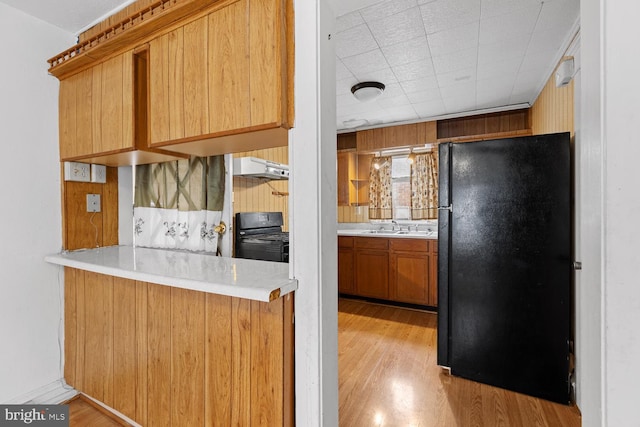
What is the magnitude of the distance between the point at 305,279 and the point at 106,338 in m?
1.49

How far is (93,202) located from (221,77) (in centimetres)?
165

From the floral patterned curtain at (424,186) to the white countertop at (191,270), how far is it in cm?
327

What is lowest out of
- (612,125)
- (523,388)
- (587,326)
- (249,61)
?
(523,388)

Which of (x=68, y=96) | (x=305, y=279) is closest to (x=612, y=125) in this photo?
(x=305, y=279)

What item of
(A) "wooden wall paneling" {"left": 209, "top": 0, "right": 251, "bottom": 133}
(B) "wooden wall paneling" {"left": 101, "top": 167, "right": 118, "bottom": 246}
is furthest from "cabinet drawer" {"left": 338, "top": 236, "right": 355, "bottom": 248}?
(A) "wooden wall paneling" {"left": 209, "top": 0, "right": 251, "bottom": 133}

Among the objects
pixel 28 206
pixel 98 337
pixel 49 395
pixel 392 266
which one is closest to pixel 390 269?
pixel 392 266

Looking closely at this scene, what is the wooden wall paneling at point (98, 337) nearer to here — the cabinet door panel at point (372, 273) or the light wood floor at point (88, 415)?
the light wood floor at point (88, 415)

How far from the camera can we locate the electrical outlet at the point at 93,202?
6.93ft

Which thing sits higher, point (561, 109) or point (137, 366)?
point (561, 109)

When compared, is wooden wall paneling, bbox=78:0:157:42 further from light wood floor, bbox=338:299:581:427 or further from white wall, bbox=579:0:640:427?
light wood floor, bbox=338:299:581:427

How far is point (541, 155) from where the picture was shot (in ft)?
6.44

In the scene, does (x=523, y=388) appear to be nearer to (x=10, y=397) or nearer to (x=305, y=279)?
(x=305, y=279)

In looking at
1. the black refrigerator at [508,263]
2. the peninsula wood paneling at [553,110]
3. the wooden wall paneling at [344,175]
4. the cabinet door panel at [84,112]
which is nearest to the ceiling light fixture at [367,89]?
the black refrigerator at [508,263]

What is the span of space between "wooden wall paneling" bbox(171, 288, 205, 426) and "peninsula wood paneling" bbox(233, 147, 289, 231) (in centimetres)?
151
